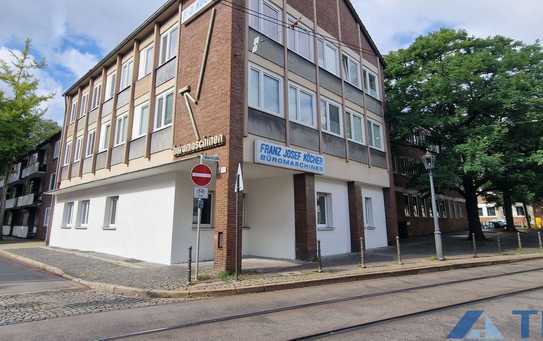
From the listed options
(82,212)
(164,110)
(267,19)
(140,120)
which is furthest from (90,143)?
(267,19)

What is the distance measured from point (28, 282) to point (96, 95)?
1438 centimetres

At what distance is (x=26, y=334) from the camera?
492 centimetres

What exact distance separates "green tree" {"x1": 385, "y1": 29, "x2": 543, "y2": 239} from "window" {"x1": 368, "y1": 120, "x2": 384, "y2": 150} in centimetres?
136

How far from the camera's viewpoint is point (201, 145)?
11.2 metres

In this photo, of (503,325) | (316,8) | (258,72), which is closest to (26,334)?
(503,325)

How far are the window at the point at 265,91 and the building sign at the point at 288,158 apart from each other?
5.06ft

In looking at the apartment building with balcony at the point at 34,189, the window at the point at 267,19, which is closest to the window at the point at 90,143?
the apartment building with balcony at the point at 34,189

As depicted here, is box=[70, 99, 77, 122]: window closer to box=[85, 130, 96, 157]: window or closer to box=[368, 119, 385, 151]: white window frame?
box=[85, 130, 96, 157]: window

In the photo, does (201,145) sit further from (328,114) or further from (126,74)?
(126,74)

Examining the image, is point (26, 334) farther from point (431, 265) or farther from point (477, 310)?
point (431, 265)

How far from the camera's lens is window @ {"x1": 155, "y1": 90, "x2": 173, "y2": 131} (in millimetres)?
13861

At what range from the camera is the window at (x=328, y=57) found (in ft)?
52.4

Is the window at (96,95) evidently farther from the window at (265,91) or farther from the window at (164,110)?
the window at (265,91)

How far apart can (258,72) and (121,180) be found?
29.5ft
